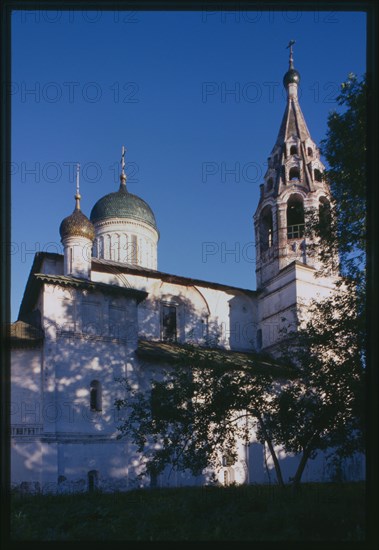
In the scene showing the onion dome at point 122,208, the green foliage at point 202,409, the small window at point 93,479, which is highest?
the onion dome at point 122,208

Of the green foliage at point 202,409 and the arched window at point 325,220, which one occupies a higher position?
the arched window at point 325,220

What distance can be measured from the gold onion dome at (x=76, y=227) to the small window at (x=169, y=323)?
5.29 meters

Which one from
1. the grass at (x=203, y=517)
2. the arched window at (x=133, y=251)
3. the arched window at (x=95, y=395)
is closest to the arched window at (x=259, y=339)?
the arched window at (x=133, y=251)

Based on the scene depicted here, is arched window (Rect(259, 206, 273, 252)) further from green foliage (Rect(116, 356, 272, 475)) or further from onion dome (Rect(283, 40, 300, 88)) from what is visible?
green foliage (Rect(116, 356, 272, 475))

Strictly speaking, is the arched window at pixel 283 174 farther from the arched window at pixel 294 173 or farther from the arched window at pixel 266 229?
the arched window at pixel 266 229

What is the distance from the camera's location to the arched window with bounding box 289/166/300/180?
88.0 feet

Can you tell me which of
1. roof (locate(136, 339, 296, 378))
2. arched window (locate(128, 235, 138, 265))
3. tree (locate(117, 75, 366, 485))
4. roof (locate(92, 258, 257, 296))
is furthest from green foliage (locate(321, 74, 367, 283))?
arched window (locate(128, 235, 138, 265))

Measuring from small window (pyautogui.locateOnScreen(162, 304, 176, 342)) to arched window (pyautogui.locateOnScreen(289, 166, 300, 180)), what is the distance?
28.7ft

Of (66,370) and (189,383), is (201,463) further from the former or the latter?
(66,370)

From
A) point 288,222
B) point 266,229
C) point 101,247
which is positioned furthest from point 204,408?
point 101,247

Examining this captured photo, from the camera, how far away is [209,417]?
12.5m

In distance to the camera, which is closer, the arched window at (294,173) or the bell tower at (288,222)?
the bell tower at (288,222)

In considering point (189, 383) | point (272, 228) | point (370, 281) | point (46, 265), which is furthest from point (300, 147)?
point (370, 281)

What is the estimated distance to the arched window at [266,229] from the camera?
2695 centimetres
